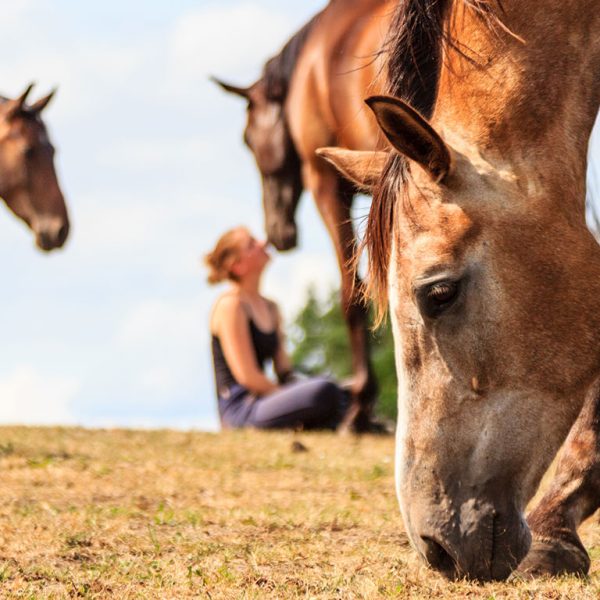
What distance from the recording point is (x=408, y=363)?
3.25 metres

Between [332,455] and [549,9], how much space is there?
396cm

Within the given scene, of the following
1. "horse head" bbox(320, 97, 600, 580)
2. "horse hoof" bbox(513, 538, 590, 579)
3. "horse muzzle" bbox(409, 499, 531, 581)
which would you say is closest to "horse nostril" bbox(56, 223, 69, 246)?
"horse head" bbox(320, 97, 600, 580)

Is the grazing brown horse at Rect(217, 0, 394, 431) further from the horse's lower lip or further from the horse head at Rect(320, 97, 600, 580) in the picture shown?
the horse head at Rect(320, 97, 600, 580)

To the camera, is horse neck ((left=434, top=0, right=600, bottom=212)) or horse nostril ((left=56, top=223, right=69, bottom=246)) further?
horse nostril ((left=56, top=223, right=69, bottom=246))

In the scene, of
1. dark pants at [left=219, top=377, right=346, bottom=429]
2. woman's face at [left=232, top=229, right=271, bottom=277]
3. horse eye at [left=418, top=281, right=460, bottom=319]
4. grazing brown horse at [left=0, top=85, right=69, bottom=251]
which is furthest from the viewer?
grazing brown horse at [left=0, top=85, right=69, bottom=251]

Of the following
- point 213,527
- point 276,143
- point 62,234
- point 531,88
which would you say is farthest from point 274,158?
point 531,88

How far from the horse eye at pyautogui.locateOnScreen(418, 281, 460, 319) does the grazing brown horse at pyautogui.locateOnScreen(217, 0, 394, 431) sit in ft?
11.8

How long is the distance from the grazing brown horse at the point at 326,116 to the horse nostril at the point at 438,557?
378 cm

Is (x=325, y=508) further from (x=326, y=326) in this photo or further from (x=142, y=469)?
(x=326, y=326)

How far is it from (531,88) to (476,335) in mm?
820

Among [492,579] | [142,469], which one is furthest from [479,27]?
[142,469]

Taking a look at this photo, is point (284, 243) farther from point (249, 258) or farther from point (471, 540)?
point (471, 540)

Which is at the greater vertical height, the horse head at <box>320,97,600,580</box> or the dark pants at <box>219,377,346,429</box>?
the horse head at <box>320,97,600,580</box>

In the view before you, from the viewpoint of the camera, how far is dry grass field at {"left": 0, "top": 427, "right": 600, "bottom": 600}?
10.8 ft
